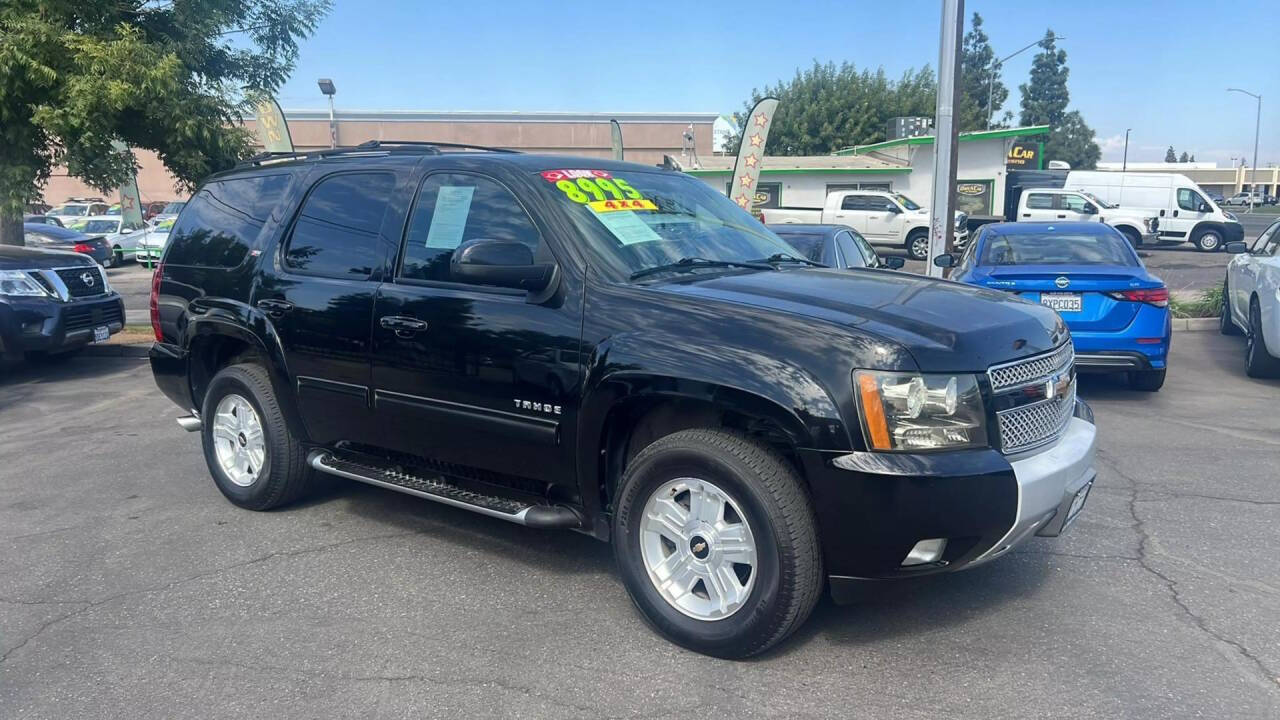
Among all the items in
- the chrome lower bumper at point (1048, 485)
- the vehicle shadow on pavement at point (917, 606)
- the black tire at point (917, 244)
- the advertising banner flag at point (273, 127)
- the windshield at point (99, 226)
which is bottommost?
the black tire at point (917, 244)

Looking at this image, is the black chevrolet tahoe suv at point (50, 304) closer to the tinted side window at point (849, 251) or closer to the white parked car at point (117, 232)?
the tinted side window at point (849, 251)

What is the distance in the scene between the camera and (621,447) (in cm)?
395

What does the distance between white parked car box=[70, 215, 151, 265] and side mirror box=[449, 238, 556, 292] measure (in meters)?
26.1

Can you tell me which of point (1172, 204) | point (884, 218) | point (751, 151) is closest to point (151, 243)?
point (751, 151)

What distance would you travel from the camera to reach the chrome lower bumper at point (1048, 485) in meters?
3.39

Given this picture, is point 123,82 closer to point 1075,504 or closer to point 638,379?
point 638,379

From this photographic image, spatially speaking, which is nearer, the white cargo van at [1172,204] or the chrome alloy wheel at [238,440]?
the chrome alloy wheel at [238,440]

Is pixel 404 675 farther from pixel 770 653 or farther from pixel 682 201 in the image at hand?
pixel 682 201

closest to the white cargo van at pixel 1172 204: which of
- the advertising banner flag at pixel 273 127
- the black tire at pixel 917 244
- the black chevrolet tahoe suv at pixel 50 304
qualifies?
the black tire at pixel 917 244

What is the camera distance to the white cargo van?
27.8m

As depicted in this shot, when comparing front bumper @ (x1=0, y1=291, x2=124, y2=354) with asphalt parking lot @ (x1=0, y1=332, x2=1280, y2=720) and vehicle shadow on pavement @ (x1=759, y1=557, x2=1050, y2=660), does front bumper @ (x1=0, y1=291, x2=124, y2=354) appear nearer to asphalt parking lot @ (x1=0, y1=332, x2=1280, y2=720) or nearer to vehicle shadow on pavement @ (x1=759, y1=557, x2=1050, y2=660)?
asphalt parking lot @ (x1=0, y1=332, x2=1280, y2=720)

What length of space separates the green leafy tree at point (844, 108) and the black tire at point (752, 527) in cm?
4360

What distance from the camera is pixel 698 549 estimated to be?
3.63m

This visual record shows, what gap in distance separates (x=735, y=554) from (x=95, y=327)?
9.26 meters
